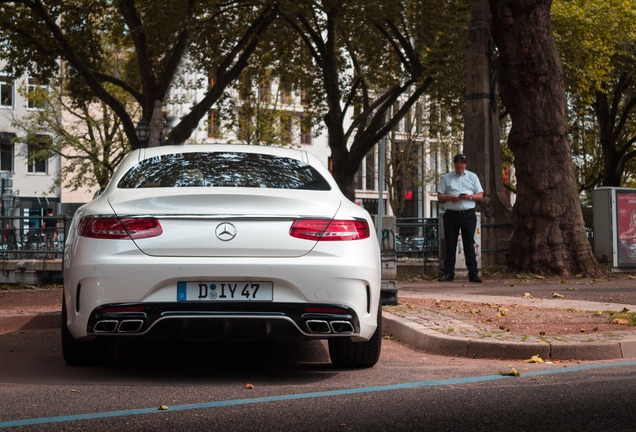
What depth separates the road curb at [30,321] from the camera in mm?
8984

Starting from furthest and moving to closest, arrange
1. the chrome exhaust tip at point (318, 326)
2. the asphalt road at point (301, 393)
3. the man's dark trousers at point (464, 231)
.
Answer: the man's dark trousers at point (464, 231), the chrome exhaust tip at point (318, 326), the asphalt road at point (301, 393)

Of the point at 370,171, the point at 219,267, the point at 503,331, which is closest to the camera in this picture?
the point at 219,267

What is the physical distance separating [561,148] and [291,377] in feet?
37.3

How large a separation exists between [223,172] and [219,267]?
3.21 ft

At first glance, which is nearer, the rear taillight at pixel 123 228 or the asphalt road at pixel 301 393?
the asphalt road at pixel 301 393

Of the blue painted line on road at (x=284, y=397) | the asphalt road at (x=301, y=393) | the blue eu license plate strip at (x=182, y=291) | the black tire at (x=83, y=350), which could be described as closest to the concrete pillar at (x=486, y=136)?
the asphalt road at (x=301, y=393)

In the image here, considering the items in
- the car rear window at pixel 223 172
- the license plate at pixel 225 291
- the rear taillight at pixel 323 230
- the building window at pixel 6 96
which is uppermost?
the building window at pixel 6 96

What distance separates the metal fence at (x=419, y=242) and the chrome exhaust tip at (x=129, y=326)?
13970mm

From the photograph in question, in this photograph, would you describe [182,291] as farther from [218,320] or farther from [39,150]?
[39,150]

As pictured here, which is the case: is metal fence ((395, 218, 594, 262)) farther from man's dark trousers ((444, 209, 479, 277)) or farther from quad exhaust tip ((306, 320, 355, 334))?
quad exhaust tip ((306, 320, 355, 334))

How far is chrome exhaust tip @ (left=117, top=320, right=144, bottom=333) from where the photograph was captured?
5543 mm

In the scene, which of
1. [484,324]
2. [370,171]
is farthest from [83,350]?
[370,171]

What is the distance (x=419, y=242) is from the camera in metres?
19.5

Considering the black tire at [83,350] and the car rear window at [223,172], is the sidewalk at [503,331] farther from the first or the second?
the black tire at [83,350]
